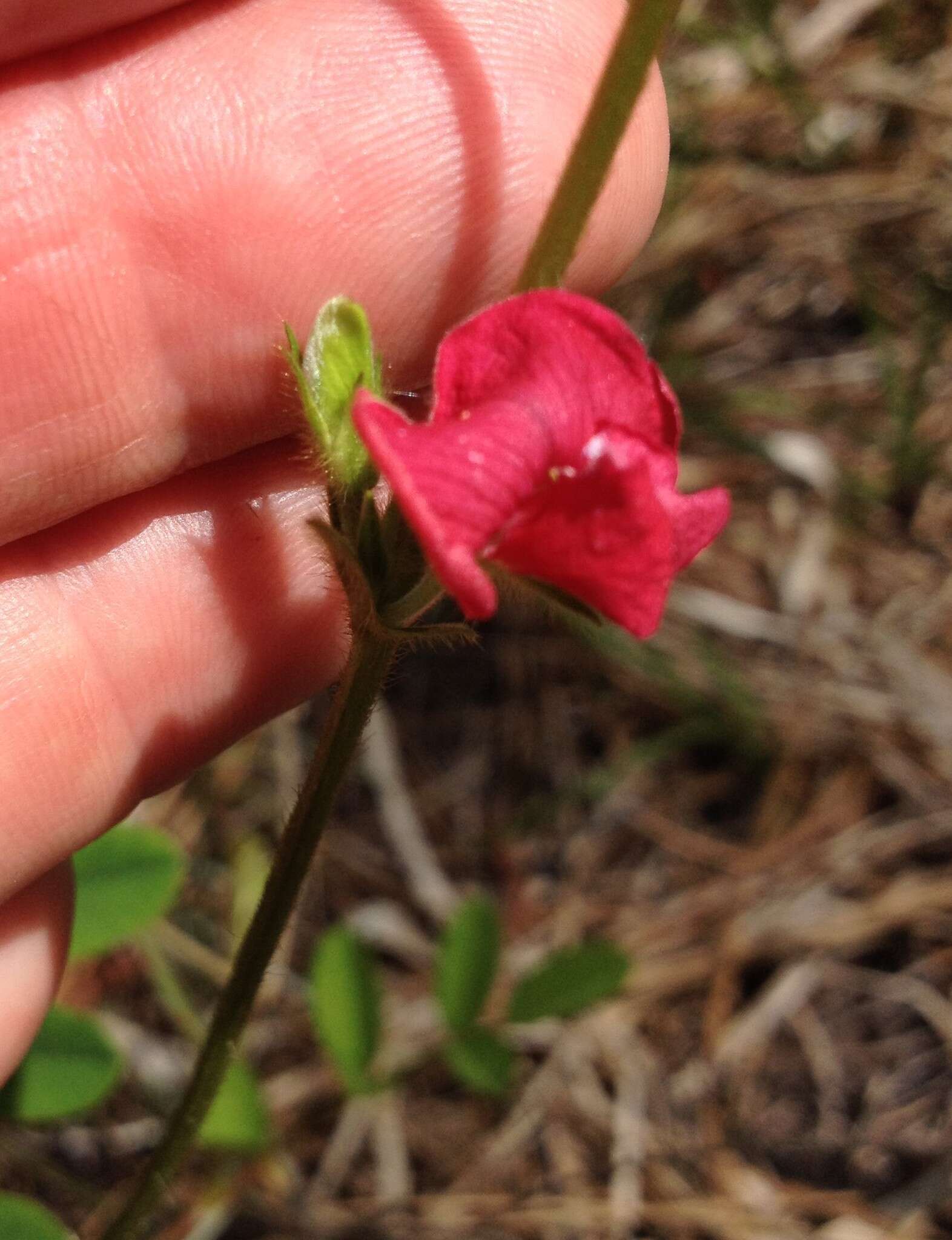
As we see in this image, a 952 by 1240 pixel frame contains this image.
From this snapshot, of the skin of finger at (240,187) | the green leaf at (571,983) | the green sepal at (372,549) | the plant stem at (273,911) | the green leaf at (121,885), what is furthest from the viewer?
the green leaf at (571,983)

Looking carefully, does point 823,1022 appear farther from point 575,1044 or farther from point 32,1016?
point 32,1016

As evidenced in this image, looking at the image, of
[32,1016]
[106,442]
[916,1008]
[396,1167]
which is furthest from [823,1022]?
[106,442]

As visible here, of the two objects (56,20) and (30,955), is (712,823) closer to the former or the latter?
(30,955)

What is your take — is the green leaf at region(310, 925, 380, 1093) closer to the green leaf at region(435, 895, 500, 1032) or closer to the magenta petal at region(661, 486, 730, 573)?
the green leaf at region(435, 895, 500, 1032)

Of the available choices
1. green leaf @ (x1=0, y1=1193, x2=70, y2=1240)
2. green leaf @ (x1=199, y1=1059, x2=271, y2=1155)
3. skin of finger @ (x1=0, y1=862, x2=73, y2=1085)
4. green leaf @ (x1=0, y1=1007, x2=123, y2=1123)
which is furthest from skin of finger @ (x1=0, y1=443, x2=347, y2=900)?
green leaf @ (x1=199, y1=1059, x2=271, y2=1155)

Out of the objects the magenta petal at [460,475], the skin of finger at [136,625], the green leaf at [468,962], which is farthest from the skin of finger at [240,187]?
the green leaf at [468,962]

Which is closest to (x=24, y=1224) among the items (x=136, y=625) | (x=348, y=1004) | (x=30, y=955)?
(x=30, y=955)

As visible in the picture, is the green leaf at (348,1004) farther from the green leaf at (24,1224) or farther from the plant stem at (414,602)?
the plant stem at (414,602)
